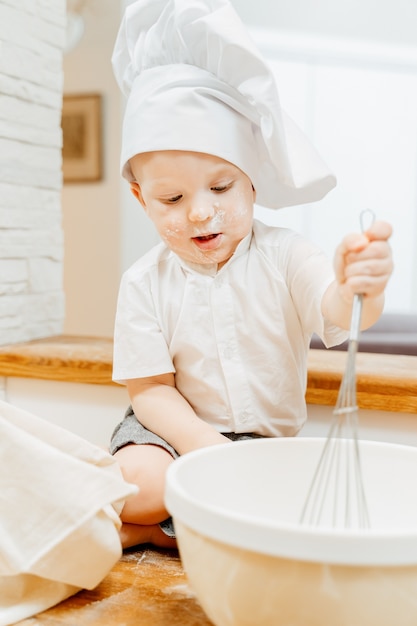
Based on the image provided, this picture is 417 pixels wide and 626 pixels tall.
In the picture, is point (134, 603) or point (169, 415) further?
point (169, 415)

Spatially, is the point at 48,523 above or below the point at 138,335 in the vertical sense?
below

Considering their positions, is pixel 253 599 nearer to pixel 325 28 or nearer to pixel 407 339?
pixel 407 339

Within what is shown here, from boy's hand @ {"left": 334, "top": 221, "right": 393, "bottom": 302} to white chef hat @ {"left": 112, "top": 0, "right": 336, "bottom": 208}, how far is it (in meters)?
0.26

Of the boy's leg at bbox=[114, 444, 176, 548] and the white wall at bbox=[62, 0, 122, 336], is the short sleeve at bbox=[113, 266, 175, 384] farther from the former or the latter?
the white wall at bbox=[62, 0, 122, 336]

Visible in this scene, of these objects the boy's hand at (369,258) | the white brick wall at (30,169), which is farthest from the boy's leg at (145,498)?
the white brick wall at (30,169)

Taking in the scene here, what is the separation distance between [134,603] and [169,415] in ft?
0.85

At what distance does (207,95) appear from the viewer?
848 mm

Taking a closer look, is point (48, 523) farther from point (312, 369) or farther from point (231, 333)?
point (312, 369)

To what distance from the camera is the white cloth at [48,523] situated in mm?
653

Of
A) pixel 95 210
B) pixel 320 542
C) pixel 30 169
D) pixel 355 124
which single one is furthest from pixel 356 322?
pixel 95 210

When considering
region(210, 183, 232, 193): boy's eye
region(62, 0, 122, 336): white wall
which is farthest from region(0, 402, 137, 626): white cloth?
region(62, 0, 122, 336): white wall

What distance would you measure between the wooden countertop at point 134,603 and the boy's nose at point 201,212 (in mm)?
412

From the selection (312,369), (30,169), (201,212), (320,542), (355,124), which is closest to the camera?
(320,542)

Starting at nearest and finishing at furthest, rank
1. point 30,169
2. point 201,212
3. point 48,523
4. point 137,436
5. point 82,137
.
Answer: point 48,523 → point 201,212 → point 137,436 → point 30,169 → point 82,137
